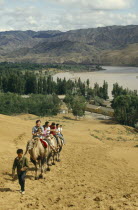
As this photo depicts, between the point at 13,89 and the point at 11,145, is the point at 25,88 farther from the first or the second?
the point at 11,145

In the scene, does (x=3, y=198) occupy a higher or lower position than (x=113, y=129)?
higher

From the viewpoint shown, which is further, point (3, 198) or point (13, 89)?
point (13, 89)

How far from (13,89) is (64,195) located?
108305mm

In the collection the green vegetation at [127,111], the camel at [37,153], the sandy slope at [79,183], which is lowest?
the green vegetation at [127,111]

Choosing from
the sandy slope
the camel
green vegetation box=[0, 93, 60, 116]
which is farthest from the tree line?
the camel

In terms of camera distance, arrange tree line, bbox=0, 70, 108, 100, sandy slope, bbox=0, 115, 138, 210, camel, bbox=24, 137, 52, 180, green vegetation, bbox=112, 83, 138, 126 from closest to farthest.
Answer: sandy slope, bbox=0, 115, 138, 210 → camel, bbox=24, 137, 52, 180 → green vegetation, bbox=112, 83, 138, 126 → tree line, bbox=0, 70, 108, 100

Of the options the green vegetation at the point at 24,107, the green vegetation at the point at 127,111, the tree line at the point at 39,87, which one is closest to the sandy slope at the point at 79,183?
the green vegetation at the point at 24,107

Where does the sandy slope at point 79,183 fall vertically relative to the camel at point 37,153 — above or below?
below

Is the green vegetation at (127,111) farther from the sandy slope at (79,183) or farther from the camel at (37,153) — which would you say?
the camel at (37,153)

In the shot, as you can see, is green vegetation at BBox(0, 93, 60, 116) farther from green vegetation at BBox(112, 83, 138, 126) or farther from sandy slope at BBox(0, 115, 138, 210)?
sandy slope at BBox(0, 115, 138, 210)

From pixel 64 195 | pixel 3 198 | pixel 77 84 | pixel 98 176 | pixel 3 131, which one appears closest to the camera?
pixel 3 198

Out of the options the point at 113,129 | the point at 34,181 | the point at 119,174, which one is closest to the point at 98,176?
the point at 119,174

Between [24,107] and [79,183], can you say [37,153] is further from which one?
[24,107]

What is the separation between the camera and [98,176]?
1525cm
